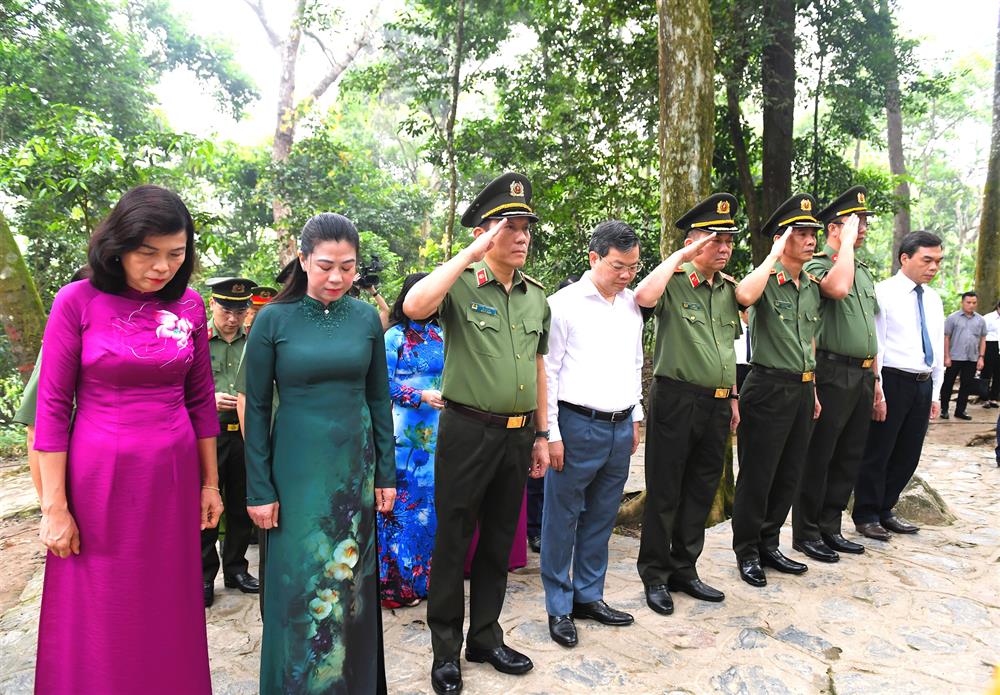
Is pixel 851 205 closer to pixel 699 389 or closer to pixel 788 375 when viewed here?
pixel 788 375

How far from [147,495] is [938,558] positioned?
4883 mm

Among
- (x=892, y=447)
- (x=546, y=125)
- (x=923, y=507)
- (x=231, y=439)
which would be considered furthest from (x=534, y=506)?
(x=546, y=125)

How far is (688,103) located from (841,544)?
3.35 m

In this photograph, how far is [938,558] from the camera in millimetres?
4688

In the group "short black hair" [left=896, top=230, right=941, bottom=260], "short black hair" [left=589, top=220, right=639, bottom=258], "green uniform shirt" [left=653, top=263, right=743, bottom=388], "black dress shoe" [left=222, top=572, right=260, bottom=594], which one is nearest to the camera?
"short black hair" [left=589, top=220, right=639, bottom=258]

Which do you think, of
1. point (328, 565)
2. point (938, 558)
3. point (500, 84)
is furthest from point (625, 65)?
point (328, 565)

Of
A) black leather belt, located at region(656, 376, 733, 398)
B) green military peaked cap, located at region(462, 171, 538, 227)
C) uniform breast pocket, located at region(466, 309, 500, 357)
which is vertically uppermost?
green military peaked cap, located at region(462, 171, 538, 227)

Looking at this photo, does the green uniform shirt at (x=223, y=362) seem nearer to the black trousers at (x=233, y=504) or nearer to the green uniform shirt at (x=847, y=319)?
the black trousers at (x=233, y=504)

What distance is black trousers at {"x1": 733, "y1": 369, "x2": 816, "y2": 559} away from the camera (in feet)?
13.5

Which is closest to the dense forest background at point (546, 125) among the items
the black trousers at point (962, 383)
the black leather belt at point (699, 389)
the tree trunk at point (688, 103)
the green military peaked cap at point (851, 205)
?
the tree trunk at point (688, 103)

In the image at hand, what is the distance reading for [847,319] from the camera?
446 centimetres

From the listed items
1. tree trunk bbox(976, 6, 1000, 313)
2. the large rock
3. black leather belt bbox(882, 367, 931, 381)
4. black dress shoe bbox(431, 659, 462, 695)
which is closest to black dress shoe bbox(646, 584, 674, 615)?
black dress shoe bbox(431, 659, 462, 695)

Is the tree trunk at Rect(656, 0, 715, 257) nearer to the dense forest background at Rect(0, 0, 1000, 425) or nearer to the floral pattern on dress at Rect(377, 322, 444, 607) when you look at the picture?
the dense forest background at Rect(0, 0, 1000, 425)

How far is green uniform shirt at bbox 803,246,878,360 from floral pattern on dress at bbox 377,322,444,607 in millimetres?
2527
